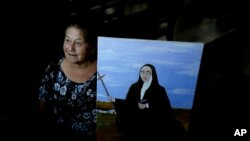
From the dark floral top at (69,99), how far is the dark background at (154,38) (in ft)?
0.23

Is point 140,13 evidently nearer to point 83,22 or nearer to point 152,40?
point 152,40

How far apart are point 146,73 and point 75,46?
0.45 metres

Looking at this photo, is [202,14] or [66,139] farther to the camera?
[66,139]

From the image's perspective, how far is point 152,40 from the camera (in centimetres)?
174

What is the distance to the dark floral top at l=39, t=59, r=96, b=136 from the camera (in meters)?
1.88

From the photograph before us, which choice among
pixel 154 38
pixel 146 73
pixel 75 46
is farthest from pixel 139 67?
pixel 75 46

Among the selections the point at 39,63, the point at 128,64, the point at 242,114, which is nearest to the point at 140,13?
the point at 128,64

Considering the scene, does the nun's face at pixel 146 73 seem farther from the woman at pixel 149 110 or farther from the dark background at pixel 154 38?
the dark background at pixel 154 38

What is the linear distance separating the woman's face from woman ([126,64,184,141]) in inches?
13.7

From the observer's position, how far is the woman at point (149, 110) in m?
1.82

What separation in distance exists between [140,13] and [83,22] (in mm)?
336

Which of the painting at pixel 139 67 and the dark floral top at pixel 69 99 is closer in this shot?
the painting at pixel 139 67

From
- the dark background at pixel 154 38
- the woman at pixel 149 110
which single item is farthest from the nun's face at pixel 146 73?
the dark background at pixel 154 38

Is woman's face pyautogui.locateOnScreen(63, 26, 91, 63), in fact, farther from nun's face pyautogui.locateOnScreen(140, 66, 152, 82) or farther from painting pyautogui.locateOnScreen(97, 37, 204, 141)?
nun's face pyautogui.locateOnScreen(140, 66, 152, 82)
